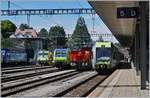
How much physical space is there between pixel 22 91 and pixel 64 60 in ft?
105

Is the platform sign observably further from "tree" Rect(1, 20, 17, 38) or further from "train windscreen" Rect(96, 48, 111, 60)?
"tree" Rect(1, 20, 17, 38)

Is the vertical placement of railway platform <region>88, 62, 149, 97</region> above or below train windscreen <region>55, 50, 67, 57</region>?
below

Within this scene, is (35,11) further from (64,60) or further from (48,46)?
(48,46)

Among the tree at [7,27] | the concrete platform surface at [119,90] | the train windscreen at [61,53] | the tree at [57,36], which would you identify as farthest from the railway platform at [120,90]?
the tree at [7,27]

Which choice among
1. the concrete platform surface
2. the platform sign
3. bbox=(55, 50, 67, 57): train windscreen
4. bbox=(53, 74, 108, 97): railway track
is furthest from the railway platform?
bbox=(55, 50, 67, 57): train windscreen

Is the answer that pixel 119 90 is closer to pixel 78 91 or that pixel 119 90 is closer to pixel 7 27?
pixel 78 91

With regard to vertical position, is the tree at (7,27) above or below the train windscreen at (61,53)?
above

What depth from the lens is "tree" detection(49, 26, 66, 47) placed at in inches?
4269

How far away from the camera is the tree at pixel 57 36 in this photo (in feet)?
356

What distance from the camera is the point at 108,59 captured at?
127 ft

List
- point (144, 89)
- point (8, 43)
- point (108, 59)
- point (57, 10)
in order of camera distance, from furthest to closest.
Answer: point (8, 43) < point (57, 10) < point (108, 59) < point (144, 89)

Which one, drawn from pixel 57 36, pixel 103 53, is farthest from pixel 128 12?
pixel 57 36

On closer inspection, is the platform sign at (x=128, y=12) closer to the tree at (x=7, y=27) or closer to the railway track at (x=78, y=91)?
the railway track at (x=78, y=91)

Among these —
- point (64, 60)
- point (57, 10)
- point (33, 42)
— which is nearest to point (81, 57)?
point (64, 60)
